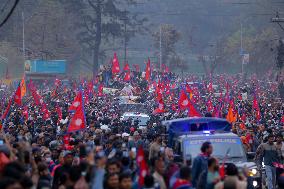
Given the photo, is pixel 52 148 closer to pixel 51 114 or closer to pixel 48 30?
pixel 51 114

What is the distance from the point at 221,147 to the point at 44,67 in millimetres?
56793

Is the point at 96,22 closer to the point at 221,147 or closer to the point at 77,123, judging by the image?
the point at 77,123

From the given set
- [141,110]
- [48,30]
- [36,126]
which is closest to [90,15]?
[48,30]

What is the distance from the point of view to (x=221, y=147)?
53.7ft

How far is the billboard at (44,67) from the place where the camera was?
2810 inches

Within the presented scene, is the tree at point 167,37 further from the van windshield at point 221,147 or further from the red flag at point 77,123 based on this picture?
the van windshield at point 221,147

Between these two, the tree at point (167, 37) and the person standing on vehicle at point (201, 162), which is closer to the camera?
the person standing on vehicle at point (201, 162)

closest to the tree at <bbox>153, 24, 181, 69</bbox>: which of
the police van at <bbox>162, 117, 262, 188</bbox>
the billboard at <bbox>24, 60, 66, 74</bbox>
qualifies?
the billboard at <bbox>24, 60, 66, 74</bbox>

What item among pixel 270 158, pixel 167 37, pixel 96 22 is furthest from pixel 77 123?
pixel 167 37

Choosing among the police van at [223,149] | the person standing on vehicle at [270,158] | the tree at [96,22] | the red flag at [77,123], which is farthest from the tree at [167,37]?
the police van at [223,149]

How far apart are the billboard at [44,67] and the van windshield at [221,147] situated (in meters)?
55.2

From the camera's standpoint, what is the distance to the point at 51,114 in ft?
104

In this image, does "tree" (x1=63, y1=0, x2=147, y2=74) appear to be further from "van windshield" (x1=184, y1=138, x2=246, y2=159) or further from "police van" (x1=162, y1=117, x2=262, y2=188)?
"van windshield" (x1=184, y1=138, x2=246, y2=159)

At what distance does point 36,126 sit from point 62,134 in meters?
4.67
